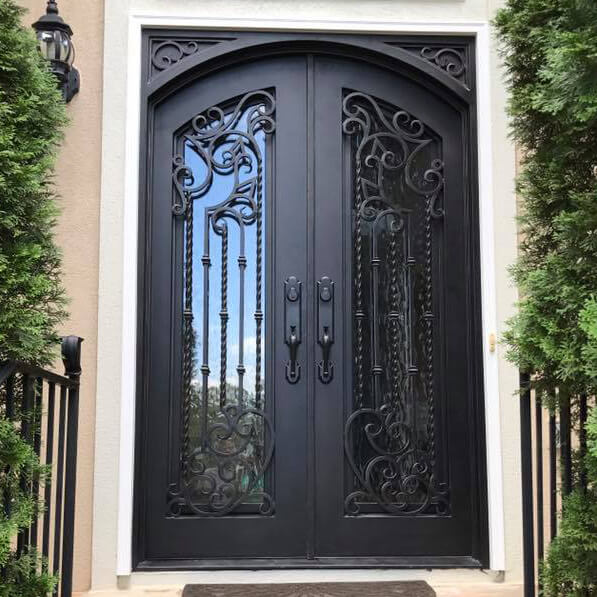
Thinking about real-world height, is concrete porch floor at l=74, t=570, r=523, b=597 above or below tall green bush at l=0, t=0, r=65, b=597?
below

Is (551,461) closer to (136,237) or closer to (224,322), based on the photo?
(224,322)

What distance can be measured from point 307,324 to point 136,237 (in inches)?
34.6

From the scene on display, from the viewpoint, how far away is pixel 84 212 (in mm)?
3549

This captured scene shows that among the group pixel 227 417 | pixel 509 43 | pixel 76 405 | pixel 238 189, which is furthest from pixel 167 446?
pixel 509 43

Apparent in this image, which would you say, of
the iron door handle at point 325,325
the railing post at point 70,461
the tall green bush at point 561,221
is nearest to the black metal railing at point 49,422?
the railing post at point 70,461

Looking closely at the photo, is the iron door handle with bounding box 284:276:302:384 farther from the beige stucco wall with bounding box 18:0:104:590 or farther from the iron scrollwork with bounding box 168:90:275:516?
the beige stucco wall with bounding box 18:0:104:590

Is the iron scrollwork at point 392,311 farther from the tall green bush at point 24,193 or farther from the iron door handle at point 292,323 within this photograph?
the tall green bush at point 24,193

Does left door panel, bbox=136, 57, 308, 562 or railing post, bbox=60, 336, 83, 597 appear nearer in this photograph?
railing post, bbox=60, 336, 83, 597

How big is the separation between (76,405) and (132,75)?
1663 mm

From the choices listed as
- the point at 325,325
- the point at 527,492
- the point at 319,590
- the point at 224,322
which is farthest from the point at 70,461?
the point at 527,492

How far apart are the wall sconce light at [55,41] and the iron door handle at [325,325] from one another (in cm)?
149

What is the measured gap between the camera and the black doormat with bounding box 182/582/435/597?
3.20 meters

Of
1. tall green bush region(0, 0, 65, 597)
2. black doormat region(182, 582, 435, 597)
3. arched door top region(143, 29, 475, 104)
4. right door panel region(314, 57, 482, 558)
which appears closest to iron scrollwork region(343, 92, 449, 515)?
right door panel region(314, 57, 482, 558)

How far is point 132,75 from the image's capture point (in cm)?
361
